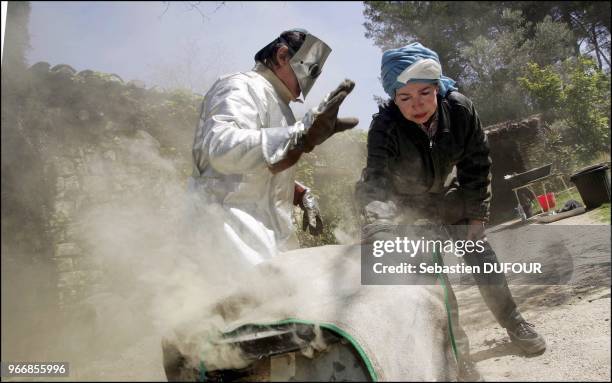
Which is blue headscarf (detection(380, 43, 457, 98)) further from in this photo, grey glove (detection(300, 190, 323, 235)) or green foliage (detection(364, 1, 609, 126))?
green foliage (detection(364, 1, 609, 126))

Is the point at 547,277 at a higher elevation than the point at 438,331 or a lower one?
higher

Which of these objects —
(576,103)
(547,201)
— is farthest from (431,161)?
(547,201)

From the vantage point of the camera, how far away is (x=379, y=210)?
2.05 m

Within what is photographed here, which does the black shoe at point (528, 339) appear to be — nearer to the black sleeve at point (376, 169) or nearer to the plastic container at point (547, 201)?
the black sleeve at point (376, 169)

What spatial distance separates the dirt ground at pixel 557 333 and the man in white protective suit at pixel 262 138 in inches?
54.3

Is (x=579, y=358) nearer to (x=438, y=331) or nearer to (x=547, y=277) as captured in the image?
(x=438, y=331)

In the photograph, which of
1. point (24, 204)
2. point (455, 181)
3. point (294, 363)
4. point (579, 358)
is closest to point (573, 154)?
point (455, 181)

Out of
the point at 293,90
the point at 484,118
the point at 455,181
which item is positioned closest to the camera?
the point at 293,90

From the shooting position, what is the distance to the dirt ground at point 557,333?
1960mm

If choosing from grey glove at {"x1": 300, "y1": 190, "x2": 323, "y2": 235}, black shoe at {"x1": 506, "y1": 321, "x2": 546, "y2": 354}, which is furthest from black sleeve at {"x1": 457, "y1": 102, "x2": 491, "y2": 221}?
grey glove at {"x1": 300, "y1": 190, "x2": 323, "y2": 235}

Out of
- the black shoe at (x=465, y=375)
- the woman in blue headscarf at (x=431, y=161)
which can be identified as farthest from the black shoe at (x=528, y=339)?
the black shoe at (x=465, y=375)

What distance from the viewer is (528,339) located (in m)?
2.40

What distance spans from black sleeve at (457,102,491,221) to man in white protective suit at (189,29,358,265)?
3.45 ft

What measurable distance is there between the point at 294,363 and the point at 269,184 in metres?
0.88
